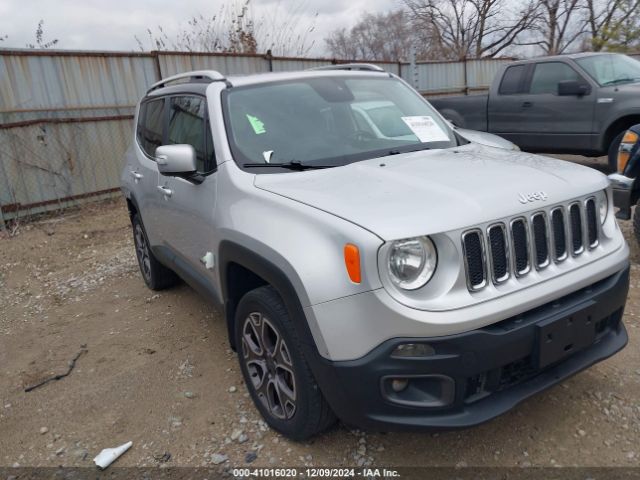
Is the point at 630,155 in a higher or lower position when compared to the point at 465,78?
lower

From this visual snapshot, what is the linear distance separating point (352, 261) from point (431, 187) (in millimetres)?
579

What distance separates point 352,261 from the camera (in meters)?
2.00

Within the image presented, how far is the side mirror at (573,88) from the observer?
297 inches

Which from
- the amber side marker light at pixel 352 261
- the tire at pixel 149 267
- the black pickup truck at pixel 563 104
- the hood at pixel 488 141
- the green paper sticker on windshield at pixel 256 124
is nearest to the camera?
the amber side marker light at pixel 352 261

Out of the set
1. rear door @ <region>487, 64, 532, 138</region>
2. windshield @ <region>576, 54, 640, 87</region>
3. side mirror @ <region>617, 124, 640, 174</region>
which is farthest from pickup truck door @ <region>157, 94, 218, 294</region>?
windshield @ <region>576, 54, 640, 87</region>

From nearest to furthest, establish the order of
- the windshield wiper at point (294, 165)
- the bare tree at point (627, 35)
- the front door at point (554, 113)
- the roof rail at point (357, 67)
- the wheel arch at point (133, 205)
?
the windshield wiper at point (294, 165)
the roof rail at point (357, 67)
the wheel arch at point (133, 205)
the front door at point (554, 113)
the bare tree at point (627, 35)

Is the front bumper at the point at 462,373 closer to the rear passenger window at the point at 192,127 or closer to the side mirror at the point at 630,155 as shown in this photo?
the rear passenger window at the point at 192,127

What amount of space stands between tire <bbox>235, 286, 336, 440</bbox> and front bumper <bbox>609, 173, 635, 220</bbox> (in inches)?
129

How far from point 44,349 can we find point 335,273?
3.11m

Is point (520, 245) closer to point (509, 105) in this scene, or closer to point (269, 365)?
point (269, 365)

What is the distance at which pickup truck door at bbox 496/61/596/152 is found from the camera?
7684 millimetres

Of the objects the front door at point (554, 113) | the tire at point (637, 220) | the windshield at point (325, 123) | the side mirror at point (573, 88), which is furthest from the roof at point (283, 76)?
the front door at point (554, 113)

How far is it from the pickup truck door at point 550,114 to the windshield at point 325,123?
5.12 m

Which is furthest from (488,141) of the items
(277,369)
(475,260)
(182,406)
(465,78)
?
(465,78)
